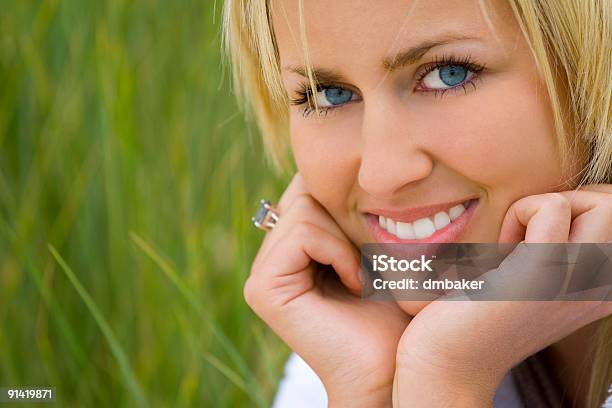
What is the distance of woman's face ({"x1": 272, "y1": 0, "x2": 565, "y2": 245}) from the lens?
1.03 meters

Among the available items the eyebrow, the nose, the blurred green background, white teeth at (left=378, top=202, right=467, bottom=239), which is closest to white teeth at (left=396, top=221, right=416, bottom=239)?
white teeth at (left=378, top=202, right=467, bottom=239)

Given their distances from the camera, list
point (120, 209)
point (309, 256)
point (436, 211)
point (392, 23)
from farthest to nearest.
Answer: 1. point (120, 209)
2. point (309, 256)
3. point (436, 211)
4. point (392, 23)

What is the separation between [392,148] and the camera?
41.9 inches

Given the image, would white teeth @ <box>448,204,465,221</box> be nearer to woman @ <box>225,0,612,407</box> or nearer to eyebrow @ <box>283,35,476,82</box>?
woman @ <box>225,0,612,407</box>

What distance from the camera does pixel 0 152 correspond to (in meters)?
1.83

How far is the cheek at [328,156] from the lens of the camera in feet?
3.78

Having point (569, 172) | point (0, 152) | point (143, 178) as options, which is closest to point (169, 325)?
point (143, 178)

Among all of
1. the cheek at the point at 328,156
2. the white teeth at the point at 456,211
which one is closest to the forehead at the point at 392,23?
the cheek at the point at 328,156

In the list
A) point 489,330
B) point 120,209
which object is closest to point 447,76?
point 489,330

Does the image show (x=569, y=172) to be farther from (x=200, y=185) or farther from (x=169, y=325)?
(x=200, y=185)

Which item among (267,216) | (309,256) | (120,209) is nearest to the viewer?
(309,256)

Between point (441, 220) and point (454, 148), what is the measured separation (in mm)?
124

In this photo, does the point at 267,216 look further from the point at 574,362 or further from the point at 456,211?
the point at 574,362

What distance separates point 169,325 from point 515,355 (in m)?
0.79
